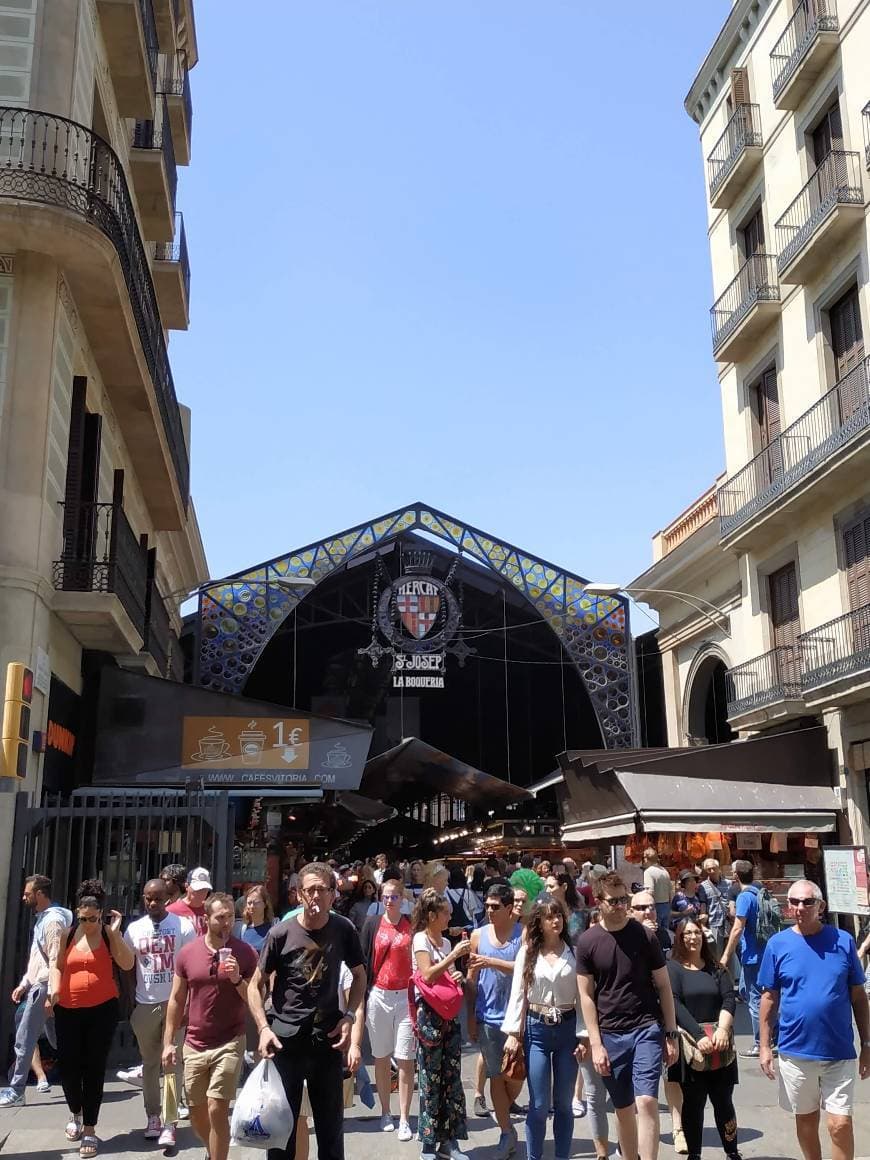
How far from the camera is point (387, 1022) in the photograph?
30.4 ft

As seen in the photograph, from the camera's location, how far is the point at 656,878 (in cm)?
1477

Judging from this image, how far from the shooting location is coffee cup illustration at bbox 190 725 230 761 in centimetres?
1678

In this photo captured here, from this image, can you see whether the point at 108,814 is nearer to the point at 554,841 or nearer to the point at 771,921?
the point at 771,921

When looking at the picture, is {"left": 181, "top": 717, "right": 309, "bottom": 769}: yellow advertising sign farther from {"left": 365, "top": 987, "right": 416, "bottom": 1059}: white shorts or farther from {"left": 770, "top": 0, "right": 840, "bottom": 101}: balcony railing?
{"left": 770, "top": 0, "right": 840, "bottom": 101}: balcony railing

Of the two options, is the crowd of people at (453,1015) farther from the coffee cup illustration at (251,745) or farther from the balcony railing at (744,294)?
the balcony railing at (744,294)

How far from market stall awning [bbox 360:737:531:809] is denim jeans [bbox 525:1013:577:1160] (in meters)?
17.8

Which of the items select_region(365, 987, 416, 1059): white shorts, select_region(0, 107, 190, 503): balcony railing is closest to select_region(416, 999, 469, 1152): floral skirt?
select_region(365, 987, 416, 1059): white shorts

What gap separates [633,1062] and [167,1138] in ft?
10.9

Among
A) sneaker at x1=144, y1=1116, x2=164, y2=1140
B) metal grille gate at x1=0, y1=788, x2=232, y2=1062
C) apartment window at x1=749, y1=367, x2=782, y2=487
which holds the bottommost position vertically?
sneaker at x1=144, y1=1116, x2=164, y2=1140

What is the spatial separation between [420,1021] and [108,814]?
4.80m

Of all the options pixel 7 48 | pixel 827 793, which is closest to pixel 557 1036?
pixel 7 48

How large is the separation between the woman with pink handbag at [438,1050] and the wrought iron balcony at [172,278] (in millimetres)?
16806

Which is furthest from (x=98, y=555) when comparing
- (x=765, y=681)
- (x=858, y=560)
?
(x=765, y=681)

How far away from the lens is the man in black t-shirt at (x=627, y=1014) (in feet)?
22.2
